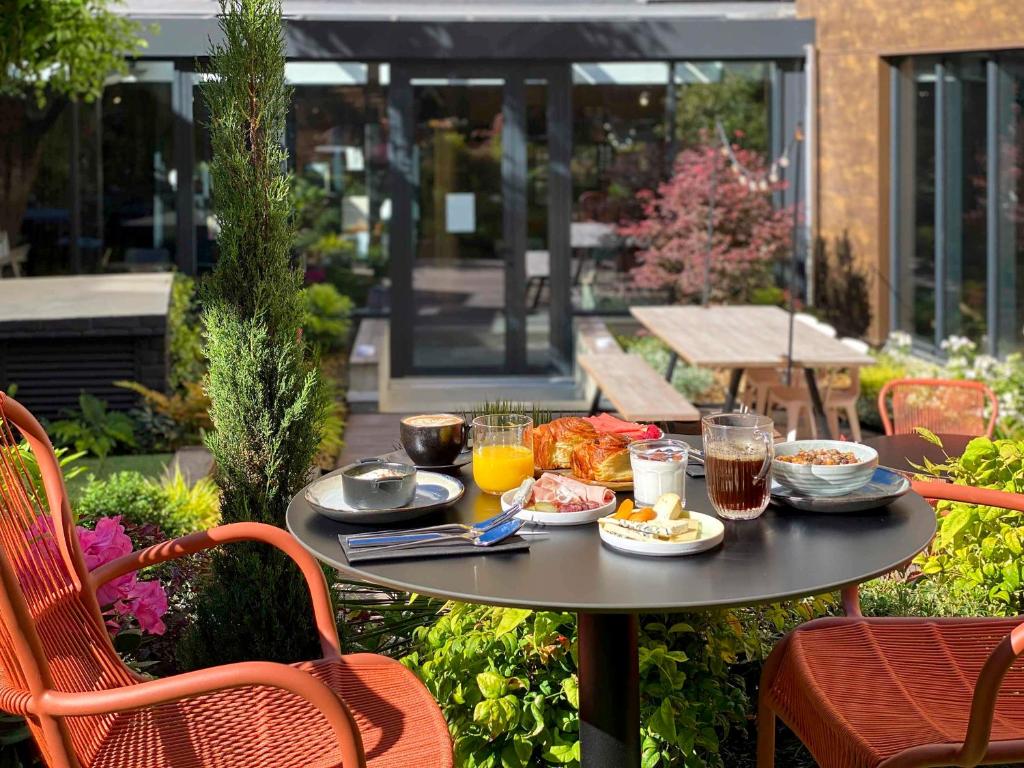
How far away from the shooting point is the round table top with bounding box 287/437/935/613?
2035 millimetres

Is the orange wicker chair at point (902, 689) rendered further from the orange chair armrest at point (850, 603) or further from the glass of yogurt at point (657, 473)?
the glass of yogurt at point (657, 473)

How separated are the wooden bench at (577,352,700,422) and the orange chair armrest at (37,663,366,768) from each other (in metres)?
3.78

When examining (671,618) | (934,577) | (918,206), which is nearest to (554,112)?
(918,206)

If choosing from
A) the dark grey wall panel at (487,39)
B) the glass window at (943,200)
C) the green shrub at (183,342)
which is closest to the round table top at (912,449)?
the glass window at (943,200)

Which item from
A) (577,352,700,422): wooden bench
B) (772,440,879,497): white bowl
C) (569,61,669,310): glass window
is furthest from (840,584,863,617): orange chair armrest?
(569,61,669,310): glass window

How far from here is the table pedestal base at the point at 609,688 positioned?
249 centimetres

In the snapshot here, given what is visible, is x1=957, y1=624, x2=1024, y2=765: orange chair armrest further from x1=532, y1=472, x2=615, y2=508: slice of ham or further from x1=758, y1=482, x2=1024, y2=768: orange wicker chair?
x1=532, y1=472, x2=615, y2=508: slice of ham

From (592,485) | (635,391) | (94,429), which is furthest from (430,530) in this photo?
(94,429)

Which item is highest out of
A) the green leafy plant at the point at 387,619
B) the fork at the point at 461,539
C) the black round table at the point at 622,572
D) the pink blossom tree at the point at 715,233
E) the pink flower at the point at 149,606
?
the pink blossom tree at the point at 715,233

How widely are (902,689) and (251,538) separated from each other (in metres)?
1.34

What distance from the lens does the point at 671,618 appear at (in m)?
3.14

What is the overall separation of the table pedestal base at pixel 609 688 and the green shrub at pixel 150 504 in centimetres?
249

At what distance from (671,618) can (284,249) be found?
1.33m

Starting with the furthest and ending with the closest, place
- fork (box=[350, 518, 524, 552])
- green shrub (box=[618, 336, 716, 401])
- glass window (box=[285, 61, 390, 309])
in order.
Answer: glass window (box=[285, 61, 390, 309]) < green shrub (box=[618, 336, 716, 401]) < fork (box=[350, 518, 524, 552])
